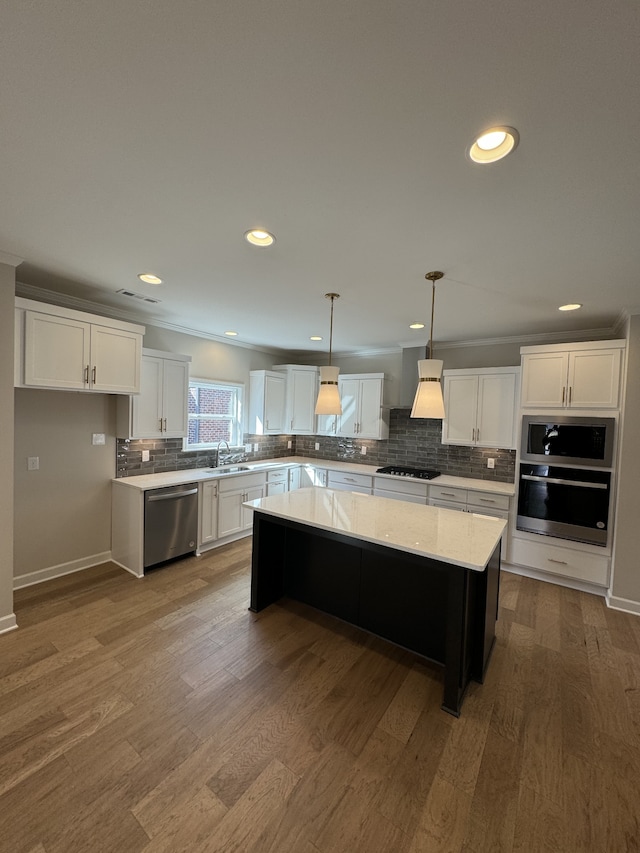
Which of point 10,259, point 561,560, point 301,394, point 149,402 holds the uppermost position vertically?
point 10,259

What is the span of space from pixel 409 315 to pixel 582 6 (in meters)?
2.51

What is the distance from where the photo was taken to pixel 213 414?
4.66 m

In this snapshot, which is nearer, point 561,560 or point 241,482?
point 561,560

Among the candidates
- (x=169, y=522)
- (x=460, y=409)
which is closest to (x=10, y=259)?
(x=169, y=522)

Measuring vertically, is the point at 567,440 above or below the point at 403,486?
above

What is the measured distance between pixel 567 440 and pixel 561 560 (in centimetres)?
118

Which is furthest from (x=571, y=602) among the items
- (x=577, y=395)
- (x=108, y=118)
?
(x=108, y=118)

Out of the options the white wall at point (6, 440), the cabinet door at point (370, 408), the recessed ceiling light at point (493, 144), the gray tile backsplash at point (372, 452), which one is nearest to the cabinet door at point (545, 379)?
the gray tile backsplash at point (372, 452)

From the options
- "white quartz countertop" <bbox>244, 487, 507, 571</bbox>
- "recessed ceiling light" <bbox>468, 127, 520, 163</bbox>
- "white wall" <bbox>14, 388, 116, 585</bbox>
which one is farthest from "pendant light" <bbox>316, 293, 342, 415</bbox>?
"white wall" <bbox>14, 388, 116, 585</bbox>

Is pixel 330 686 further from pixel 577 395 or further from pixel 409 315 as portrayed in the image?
pixel 577 395

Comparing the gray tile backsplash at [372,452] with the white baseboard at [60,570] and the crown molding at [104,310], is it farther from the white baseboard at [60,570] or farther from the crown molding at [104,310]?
the crown molding at [104,310]

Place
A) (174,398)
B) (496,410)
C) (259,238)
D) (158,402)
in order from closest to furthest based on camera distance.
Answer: (259,238) < (158,402) < (174,398) < (496,410)

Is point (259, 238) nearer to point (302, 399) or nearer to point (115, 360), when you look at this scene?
point (115, 360)

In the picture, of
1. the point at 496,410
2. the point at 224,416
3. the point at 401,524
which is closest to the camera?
the point at 401,524
